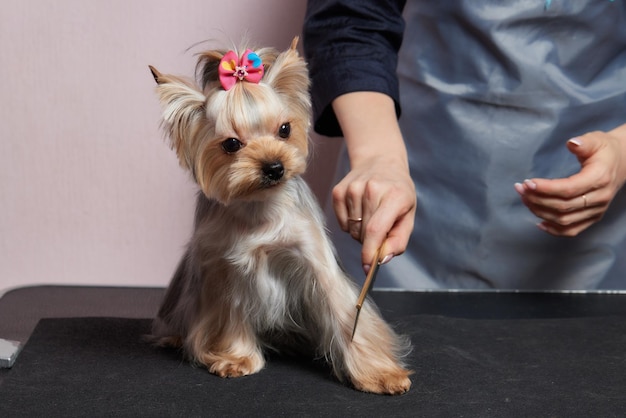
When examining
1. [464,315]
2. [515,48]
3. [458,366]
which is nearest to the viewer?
[458,366]

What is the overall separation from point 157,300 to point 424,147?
51 centimetres

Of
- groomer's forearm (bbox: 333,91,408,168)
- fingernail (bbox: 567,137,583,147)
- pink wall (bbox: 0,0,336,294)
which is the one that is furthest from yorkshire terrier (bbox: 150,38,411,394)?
pink wall (bbox: 0,0,336,294)

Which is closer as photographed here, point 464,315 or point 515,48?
point 464,315

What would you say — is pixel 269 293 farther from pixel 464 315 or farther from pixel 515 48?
pixel 515 48

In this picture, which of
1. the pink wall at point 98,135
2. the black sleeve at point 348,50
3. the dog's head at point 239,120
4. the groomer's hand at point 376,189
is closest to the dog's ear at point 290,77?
the dog's head at point 239,120

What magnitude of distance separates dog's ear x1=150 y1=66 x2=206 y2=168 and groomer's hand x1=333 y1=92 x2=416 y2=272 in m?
0.18

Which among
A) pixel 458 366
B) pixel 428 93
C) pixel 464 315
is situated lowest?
pixel 464 315

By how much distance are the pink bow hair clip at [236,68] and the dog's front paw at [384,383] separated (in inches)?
13.9

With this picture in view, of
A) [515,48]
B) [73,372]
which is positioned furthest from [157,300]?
[515,48]

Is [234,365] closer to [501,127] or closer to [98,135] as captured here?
[501,127]

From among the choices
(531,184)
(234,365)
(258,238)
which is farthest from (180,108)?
(531,184)

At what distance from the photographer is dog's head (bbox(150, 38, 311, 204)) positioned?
93 centimetres

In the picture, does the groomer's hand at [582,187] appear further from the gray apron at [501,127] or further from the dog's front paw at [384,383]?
the dog's front paw at [384,383]

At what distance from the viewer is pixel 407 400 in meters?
0.92
